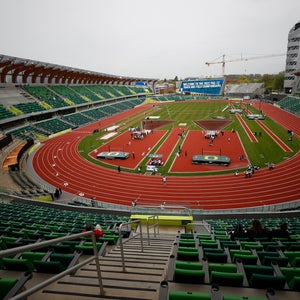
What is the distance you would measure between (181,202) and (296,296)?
59.3 feet

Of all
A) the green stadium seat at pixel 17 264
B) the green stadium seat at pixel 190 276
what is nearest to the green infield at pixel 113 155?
the green stadium seat at pixel 17 264

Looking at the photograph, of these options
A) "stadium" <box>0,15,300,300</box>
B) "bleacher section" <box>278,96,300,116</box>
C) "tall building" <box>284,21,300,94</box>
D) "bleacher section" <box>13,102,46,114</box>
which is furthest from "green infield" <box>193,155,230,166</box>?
"tall building" <box>284,21,300,94</box>

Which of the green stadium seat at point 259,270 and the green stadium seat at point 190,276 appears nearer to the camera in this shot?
the green stadium seat at point 190,276

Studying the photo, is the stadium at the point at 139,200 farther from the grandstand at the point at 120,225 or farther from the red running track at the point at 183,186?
the red running track at the point at 183,186

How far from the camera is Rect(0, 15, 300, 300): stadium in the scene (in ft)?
14.3

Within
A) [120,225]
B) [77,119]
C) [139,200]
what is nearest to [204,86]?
[77,119]

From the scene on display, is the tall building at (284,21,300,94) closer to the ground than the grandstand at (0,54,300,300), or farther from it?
farther from it

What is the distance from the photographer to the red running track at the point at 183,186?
869 inches

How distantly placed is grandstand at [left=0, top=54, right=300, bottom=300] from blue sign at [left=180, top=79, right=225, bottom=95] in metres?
67.6

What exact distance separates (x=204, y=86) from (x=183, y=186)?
108525 millimetres

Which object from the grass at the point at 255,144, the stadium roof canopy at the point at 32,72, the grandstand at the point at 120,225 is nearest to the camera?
the grandstand at the point at 120,225

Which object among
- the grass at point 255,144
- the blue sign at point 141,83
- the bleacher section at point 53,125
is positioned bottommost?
the grass at point 255,144

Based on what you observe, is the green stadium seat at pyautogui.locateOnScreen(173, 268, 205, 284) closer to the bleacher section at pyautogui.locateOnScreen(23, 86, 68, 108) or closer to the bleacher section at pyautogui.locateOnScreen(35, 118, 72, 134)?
the bleacher section at pyautogui.locateOnScreen(35, 118, 72, 134)

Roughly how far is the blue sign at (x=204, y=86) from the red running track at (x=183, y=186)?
9630cm
